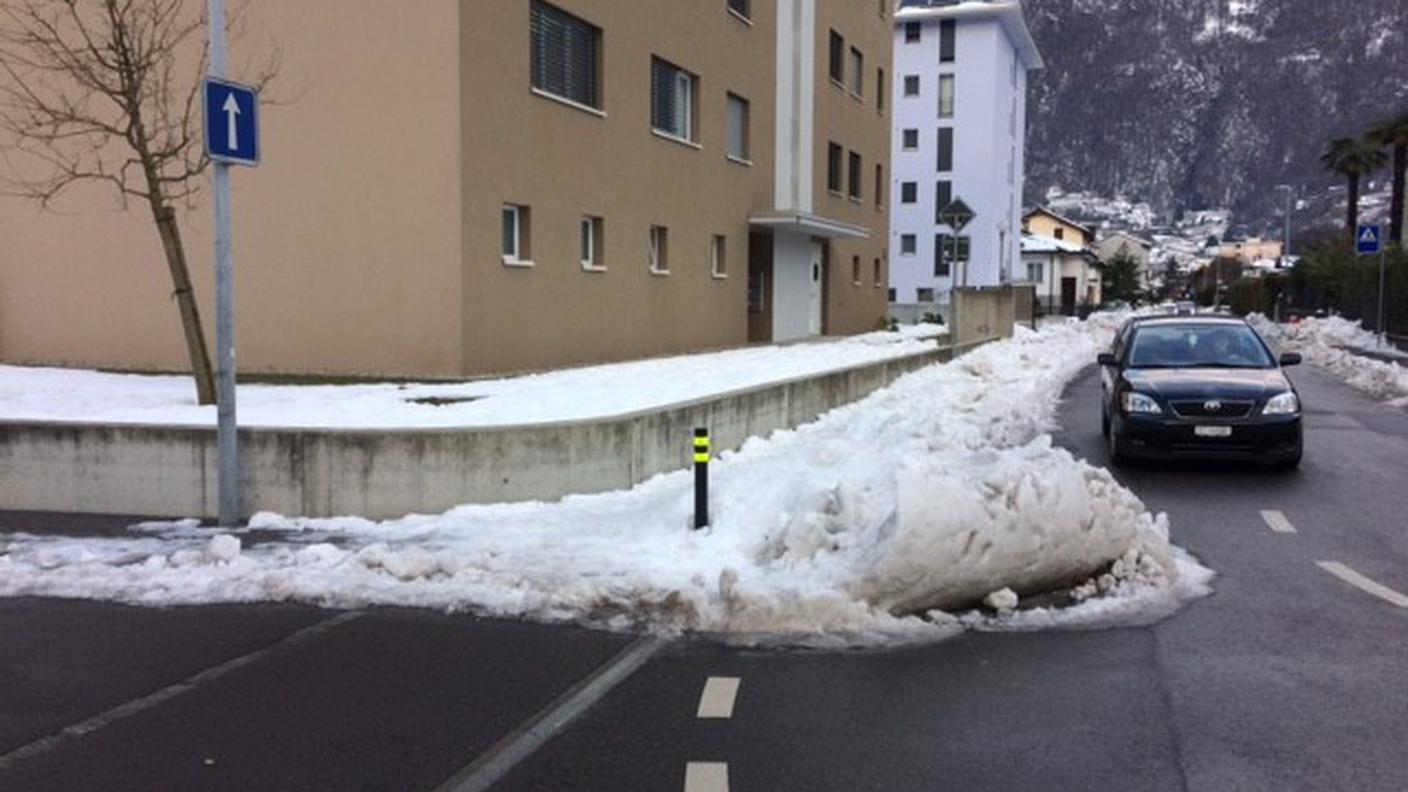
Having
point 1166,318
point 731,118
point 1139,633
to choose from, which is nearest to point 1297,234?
point 731,118

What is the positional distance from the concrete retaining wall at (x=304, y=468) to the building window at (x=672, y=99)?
13.3 meters

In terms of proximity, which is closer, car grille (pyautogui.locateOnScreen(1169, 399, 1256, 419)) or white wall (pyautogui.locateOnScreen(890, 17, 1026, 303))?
car grille (pyautogui.locateOnScreen(1169, 399, 1256, 419))

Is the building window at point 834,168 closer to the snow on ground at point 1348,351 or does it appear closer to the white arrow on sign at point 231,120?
the snow on ground at point 1348,351

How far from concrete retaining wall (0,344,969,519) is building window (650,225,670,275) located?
12.3 m

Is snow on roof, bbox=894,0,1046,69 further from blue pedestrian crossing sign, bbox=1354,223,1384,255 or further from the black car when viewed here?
the black car

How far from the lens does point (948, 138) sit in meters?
68.1

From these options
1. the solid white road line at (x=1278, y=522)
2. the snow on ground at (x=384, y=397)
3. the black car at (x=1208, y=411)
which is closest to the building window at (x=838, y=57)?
the snow on ground at (x=384, y=397)

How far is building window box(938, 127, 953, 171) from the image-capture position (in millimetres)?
68000

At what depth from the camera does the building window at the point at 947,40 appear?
67.1m

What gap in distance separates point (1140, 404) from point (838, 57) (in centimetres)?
2485

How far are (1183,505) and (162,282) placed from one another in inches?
572

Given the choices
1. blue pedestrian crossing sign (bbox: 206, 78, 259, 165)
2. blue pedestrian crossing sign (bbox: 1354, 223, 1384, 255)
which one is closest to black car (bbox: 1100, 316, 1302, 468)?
blue pedestrian crossing sign (bbox: 206, 78, 259, 165)

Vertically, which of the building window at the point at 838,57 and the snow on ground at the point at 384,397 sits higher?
the building window at the point at 838,57

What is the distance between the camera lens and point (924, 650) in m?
6.11
